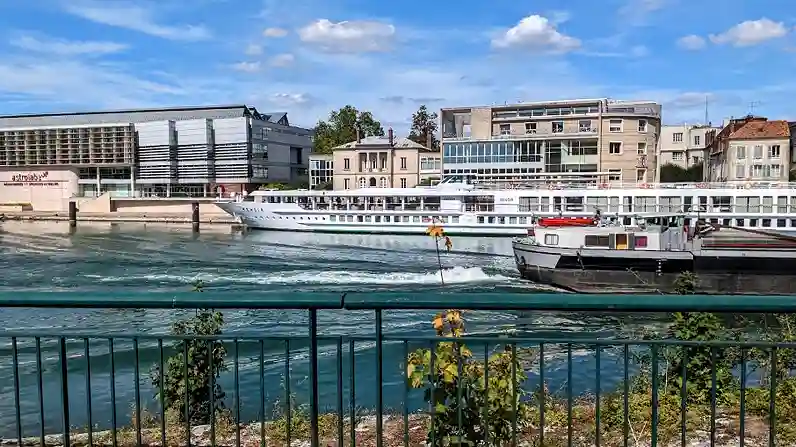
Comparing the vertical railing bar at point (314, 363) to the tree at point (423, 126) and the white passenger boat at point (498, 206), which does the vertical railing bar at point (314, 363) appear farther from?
the tree at point (423, 126)

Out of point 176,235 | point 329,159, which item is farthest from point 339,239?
point 329,159

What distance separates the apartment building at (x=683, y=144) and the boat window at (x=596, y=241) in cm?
6483

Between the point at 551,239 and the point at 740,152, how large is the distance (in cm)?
4214

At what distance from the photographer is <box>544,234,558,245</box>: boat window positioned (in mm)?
27328

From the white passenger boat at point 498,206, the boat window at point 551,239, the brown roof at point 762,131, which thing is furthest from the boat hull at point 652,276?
the brown roof at point 762,131

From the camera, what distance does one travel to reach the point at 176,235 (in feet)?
176

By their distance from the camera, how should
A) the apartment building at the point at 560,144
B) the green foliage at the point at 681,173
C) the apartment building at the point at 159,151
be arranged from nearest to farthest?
the apartment building at the point at 560,144, the green foliage at the point at 681,173, the apartment building at the point at 159,151

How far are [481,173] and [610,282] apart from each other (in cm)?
4283

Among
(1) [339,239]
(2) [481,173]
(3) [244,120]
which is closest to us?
(1) [339,239]

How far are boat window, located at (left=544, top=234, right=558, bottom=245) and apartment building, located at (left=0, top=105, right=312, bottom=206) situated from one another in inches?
2231

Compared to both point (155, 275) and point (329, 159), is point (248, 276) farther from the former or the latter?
point (329, 159)

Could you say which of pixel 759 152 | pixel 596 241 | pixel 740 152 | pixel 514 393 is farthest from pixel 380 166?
pixel 514 393

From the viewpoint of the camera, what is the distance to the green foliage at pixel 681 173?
261ft

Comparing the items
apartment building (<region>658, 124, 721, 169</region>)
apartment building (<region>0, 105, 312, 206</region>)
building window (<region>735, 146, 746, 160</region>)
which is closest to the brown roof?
building window (<region>735, 146, 746, 160</region>)
